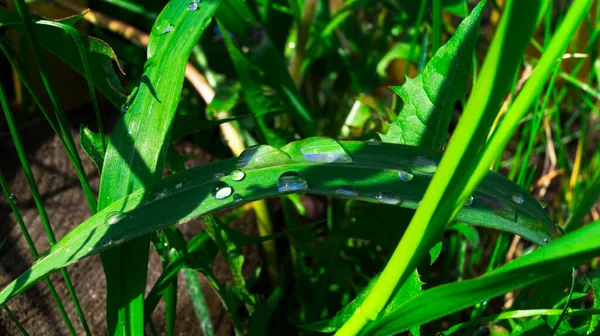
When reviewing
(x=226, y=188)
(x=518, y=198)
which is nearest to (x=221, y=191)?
(x=226, y=188)

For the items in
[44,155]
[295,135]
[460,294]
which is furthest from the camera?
[295,135]

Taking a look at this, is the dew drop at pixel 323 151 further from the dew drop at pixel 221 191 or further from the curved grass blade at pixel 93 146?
the curved grass blade at pixel 93 146

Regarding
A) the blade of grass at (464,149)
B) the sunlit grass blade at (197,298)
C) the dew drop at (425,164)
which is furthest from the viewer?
the sunlit grass blade at (197,298)

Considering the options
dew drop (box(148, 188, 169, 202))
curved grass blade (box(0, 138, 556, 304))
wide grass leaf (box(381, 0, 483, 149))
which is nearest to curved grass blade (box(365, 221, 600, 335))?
curved grass blade (box(0, 138, 556, 304))

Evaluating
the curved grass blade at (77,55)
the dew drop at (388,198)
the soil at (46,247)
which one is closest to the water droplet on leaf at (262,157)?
the dew drop at (388,198)

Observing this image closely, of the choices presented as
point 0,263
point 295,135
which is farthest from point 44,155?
point 295,135

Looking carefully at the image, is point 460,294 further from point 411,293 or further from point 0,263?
point 0,263

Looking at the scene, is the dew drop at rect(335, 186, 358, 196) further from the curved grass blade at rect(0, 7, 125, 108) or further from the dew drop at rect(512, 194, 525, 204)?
the curved grass blade at rect(0, 7, 125, 108)

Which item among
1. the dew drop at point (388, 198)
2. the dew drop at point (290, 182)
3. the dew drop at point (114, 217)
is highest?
the dew drop at point (114, 217)
